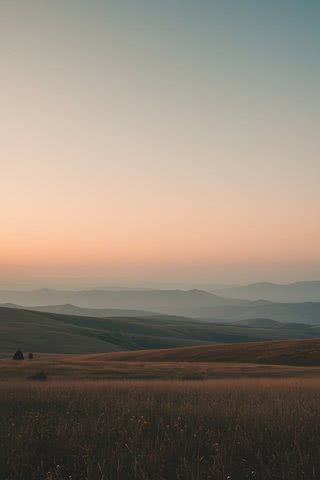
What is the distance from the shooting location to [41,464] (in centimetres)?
706

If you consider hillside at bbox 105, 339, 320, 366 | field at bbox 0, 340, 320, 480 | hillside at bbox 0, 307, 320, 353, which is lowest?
hillside at bbox 0, 307, 320, 353

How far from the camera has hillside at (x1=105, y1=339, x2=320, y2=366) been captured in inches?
1932

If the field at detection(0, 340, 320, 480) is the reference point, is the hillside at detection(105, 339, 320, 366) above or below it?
below

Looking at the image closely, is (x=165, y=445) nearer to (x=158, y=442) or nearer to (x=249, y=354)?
(x=158, y=442)

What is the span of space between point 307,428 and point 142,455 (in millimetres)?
3629

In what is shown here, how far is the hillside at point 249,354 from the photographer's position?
49.1 m

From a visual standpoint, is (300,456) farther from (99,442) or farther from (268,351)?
(268,351)

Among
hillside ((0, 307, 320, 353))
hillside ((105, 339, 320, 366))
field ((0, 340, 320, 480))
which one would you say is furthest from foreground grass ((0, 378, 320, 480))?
hillside ((0, 307, 320, 353))

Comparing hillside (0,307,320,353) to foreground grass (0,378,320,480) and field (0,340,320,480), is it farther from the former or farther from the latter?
foreground grass (0,378,320,480)

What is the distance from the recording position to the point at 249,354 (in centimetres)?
5588

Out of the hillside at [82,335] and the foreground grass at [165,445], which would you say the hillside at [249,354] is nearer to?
the hillside at [82,335]

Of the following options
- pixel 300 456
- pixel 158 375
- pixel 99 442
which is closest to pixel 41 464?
pixel 99 442

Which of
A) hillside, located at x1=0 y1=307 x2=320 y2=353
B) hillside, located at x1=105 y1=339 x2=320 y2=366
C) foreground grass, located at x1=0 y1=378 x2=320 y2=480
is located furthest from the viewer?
hillside, located at x1=0 y1=307 x2=320 y2=353

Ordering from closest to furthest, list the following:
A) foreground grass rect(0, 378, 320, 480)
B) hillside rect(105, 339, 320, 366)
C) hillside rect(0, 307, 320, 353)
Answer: foreground grass rect(0, 378, 320, 480), hillside rect(105, 339, 320, 366), hillside rect(0, 307, 320, 353)
